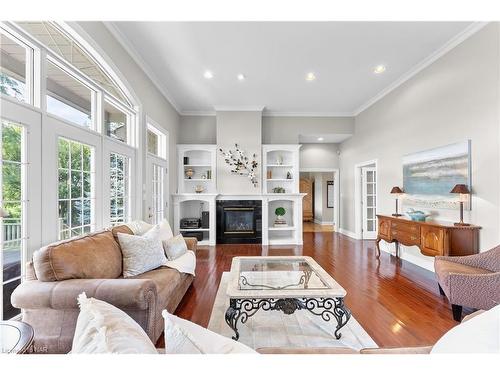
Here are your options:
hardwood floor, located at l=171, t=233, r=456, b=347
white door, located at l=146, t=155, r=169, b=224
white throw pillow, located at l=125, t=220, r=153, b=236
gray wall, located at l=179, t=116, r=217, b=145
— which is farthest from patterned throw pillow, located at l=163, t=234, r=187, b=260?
gray wall, located at l=179, t=116, r=217, b=145

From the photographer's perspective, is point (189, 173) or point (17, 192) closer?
point (17, 192)

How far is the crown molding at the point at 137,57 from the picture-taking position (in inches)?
118

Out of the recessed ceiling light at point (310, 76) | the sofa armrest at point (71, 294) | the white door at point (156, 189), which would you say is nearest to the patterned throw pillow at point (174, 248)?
the sofa armrest at point (71, 294)

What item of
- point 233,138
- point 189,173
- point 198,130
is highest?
point 198,130

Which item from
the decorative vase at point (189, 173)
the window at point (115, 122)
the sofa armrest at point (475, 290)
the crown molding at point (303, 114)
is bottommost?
the sofa armrest at point (475, 290)

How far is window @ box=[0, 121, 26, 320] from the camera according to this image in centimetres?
179

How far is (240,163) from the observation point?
598 centimetres

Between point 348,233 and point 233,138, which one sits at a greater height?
point 233,138

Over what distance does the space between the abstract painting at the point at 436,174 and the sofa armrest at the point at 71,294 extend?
3939 millimetres

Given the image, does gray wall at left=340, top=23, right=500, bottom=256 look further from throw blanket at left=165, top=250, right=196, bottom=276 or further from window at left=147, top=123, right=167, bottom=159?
window at left=147, top=123, right=167, bottom=159

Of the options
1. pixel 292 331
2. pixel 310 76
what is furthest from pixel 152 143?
pixel 292 331

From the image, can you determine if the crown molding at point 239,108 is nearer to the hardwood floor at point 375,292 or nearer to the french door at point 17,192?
the hardwood floor at point 375,292

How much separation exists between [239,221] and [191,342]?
519cm

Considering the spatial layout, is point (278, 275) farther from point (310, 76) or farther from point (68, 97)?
point (310, 76)
